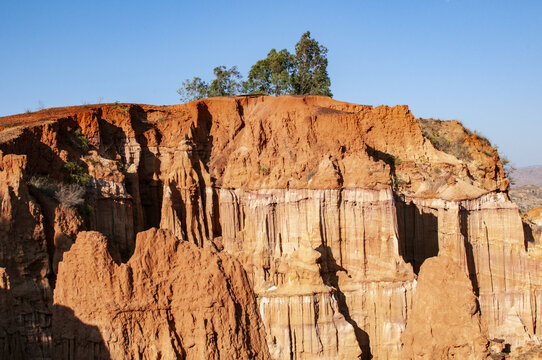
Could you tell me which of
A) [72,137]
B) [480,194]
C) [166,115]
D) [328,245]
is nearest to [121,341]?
[328,245]

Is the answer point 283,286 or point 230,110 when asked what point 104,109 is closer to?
point 230,110

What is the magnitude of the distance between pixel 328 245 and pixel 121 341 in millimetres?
18802

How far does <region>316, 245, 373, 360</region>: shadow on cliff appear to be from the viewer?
111ft

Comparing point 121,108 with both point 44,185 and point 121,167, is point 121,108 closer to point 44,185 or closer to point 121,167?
point 121,167

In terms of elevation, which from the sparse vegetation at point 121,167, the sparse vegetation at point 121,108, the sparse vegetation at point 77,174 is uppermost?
the sparse vegetation at point 121,108

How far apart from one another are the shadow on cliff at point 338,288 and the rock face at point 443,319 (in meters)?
2.69

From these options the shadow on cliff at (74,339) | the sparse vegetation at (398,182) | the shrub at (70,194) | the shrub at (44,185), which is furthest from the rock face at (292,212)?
the shadow on cliff at (74,339)

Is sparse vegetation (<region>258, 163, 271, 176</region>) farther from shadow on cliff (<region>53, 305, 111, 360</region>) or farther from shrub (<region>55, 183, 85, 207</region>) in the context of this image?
shadow on cliff (<region>53, 305, 111, 360</region>)

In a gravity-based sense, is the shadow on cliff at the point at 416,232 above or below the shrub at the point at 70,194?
below

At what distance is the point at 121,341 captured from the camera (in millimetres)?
18297

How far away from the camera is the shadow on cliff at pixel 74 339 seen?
60.3 ft

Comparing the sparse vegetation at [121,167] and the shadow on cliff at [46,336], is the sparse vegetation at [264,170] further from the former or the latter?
the shadow on cliff at [46,336]

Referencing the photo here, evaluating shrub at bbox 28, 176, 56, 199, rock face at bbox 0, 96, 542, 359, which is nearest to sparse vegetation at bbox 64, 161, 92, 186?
rock face at bbox 0, 96, 542, 359

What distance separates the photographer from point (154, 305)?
62.1 feet
